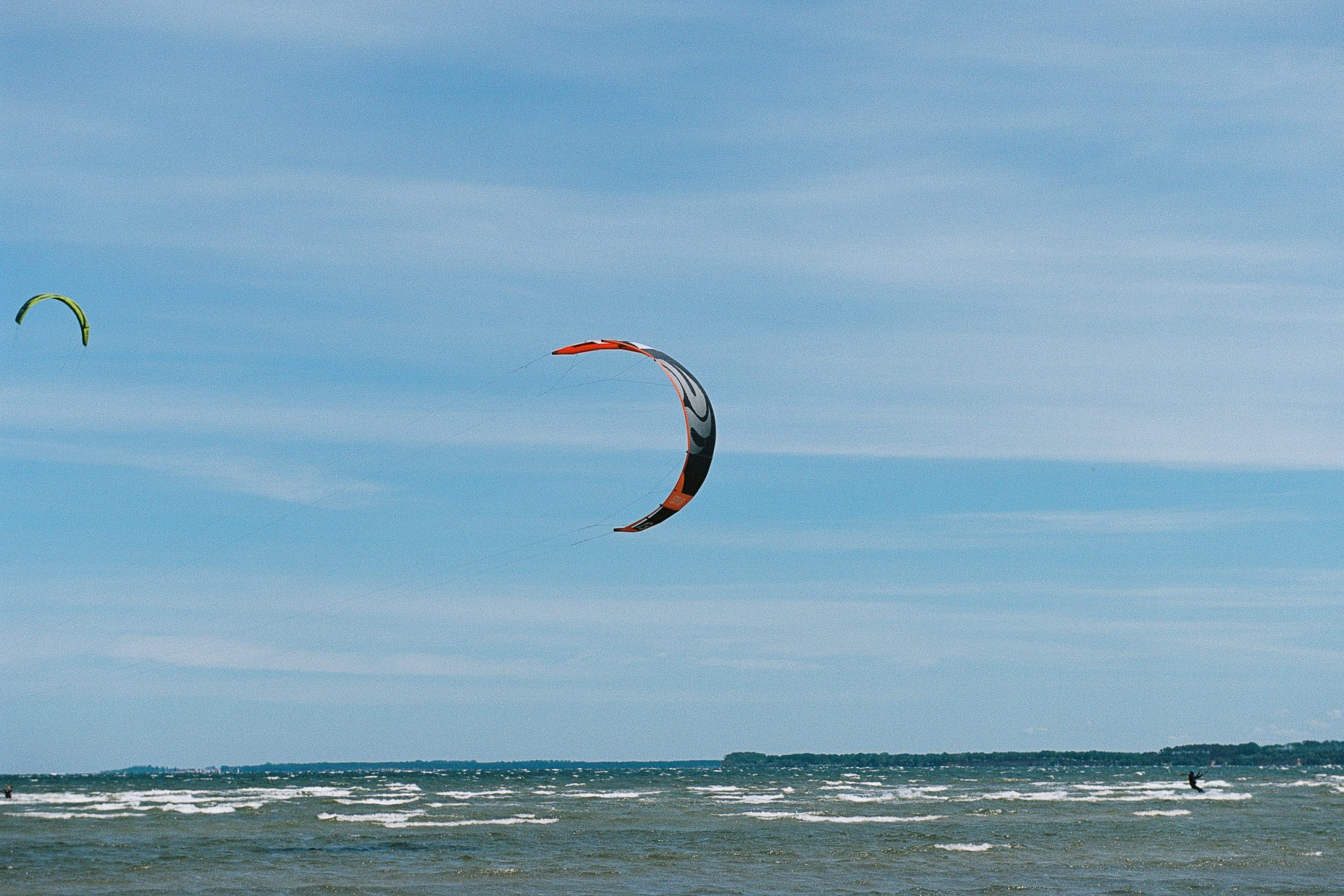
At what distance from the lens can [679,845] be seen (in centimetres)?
3412

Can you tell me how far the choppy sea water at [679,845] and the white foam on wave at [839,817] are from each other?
0.69 ft

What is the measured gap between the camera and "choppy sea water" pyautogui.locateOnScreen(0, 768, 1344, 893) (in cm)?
2570

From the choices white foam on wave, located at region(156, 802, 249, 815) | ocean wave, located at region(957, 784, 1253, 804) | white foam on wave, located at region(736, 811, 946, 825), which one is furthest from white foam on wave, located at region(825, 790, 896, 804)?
white foam on wave, located at region(156, 802, 249, 815)

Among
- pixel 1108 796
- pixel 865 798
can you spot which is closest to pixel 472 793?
pixel 865 798

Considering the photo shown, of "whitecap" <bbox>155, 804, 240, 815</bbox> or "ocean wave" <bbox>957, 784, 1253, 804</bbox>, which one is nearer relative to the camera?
"whitecap" <bbox>155, 804, 240, 815</bbox>

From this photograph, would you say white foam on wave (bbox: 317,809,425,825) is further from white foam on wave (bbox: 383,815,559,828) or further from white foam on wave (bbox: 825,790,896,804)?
white foam on wave (bbox: 825,790,896,804)

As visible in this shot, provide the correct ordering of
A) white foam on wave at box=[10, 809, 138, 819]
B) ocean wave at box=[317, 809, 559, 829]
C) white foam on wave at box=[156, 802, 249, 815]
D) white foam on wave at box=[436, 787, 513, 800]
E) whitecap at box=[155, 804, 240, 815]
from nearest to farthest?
1. ocean wave at box=[317, 809, 559, 829]
2. white foam on wave at box=[10, 809, 138, 819]
3. whitecap at box=[155, 804, 240, 815]
4. white foam on wave at box=[156, 802, 249, 815]
5. white foam on wave at box=[436, 787, 513, 800]

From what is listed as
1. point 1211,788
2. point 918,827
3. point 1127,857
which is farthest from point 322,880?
point 1211,788

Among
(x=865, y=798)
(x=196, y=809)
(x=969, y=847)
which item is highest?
(x=865, y=798)

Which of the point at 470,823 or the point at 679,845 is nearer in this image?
the point at 679,845

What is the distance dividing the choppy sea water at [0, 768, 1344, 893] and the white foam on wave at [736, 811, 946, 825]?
0.21 metres

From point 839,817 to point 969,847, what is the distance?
1268cm

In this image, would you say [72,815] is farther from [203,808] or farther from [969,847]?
[969,847]

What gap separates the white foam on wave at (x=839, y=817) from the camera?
43438 mm
